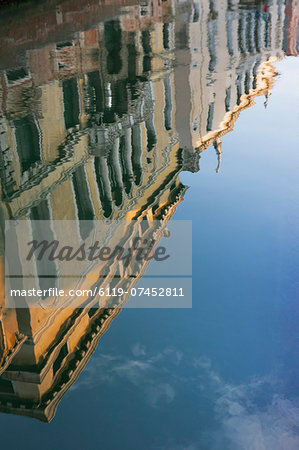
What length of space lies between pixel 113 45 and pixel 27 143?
14.2 m

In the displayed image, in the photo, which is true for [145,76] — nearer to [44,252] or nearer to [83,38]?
[83,38]

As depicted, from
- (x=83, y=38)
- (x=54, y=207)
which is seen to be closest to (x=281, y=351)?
(x=54, y=207)

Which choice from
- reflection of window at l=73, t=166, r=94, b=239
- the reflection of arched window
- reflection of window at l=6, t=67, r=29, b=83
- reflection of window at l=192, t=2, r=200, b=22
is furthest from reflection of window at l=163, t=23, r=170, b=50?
reflection of window at l=73, t=166, r=94, b=239

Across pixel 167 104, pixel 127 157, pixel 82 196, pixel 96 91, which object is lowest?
pixel 82 196

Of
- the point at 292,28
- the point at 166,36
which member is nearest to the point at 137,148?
the point at 166,36

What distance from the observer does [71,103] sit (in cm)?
1606

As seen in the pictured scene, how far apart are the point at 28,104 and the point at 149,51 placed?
9574mm

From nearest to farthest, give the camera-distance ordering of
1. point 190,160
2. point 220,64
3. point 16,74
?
1. point 190,160
2. point 16,74
3. point 220,64

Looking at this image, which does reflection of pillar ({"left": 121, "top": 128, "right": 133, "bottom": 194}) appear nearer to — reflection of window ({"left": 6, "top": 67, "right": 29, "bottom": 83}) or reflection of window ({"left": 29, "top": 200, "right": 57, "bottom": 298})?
reflection of window ({"left": 29, "top": 200, "right": 57, "bottom": 298})

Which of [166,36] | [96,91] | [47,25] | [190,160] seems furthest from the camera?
[166,36]

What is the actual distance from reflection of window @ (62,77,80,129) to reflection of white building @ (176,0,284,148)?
3019 mm

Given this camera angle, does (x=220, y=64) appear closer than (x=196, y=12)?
Yes

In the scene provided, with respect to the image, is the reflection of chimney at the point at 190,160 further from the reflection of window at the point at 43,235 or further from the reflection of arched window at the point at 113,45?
the reflection of arched window at the point at 113,45

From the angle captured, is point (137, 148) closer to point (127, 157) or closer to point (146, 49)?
point (127, 157)
